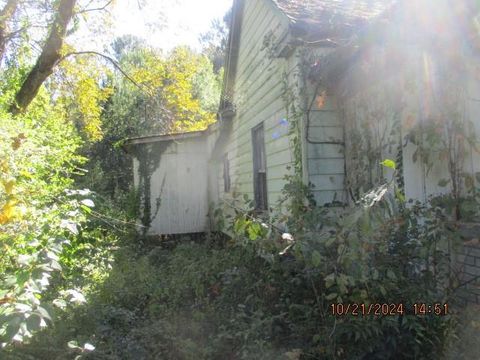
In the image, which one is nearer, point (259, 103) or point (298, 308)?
point (298, 308)

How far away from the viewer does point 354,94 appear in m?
5.09

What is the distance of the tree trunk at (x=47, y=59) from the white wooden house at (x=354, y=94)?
338cm

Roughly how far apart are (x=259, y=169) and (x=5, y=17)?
4.69 m

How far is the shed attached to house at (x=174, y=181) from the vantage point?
513 inches

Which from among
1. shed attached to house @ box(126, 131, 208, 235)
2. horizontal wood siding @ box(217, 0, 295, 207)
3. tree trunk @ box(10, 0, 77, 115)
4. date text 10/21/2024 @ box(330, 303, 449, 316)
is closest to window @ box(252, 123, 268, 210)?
horizontal wood siding @ box(217, 0, 295, 207)

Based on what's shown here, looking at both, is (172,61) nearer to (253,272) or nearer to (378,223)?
(253,272)

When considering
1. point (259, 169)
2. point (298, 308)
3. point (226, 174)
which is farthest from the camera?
point (226, 174)

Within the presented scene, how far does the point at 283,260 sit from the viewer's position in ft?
14.0

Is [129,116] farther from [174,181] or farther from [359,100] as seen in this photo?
[359,100]

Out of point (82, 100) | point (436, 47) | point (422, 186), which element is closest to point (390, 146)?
point (422, 186)

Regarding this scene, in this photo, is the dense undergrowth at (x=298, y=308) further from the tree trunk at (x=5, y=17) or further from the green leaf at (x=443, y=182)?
the tree trunk at (x=5, y=17)

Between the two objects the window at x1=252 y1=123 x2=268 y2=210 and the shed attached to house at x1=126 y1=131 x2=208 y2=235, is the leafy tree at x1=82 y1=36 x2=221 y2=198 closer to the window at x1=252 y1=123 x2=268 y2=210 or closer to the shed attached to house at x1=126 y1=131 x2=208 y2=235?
the shed attached to house at x1=126 y1=131 x2=208 y2=235

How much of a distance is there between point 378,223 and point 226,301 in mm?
2736

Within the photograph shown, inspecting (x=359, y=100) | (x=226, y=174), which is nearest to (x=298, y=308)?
(x=359, y=100)
